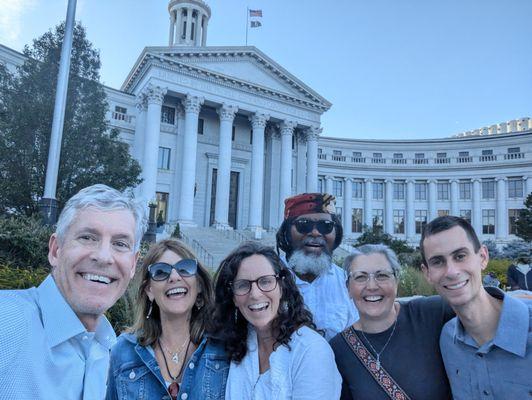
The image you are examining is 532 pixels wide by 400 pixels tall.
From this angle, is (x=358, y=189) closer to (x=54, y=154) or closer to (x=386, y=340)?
(x=54, y=154)

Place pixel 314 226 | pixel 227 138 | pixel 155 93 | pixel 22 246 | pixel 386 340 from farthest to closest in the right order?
pixel 227 138
pixel 155 93
pixel 22 246
pixel 314 226
pixel 386 340

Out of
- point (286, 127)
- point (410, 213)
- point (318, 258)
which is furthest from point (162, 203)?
point (410, 213)

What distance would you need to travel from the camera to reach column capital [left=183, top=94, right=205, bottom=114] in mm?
29078

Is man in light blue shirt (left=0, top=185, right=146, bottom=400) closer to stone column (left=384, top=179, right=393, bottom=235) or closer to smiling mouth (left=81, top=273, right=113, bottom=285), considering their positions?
smiling mouth (left=81, top=273, right=113, bottom=285)

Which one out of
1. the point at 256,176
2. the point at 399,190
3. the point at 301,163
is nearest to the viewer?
the point at 256,176

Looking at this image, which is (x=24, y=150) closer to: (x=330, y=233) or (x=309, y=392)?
(x=330, y=233)

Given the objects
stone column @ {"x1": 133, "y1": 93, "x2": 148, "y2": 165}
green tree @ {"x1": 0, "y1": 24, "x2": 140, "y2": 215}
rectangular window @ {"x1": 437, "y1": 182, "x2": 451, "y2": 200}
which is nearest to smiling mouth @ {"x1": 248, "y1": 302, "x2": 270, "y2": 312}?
green tree @ {"x1": 0, "y1": 24, "x2": 140, "y2": 215}

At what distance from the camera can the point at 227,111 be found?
30.7 metres

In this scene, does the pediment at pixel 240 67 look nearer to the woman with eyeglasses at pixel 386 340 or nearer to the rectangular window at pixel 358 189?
the rectangular window at pixel 358 189

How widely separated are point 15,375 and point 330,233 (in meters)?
3.41

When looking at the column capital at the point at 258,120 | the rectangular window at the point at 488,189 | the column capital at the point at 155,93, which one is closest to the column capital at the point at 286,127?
the column capital at the point at 258,120

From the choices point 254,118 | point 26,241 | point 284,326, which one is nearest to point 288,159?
point 254,118

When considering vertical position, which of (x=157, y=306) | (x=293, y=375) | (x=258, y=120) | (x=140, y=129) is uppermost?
(x=258, y=120)

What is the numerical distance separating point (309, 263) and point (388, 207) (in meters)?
51.0
